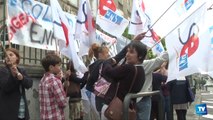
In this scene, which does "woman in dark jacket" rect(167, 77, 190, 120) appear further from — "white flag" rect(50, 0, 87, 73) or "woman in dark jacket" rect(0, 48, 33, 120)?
"woman in dark jacket" rect(0, 48, 33, 120)

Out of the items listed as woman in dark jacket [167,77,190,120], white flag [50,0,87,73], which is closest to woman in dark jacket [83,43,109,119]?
white flag [50,0,87,73]

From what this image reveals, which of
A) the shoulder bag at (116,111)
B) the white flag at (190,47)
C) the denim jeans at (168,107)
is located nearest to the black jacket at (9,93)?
the shoulder bag at (116,111)

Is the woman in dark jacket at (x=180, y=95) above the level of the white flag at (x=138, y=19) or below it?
below

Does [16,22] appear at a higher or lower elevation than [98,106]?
higher

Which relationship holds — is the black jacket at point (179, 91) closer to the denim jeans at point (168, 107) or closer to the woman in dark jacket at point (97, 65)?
the denim jeans at point (168, 107)

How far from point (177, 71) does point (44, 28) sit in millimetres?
2777

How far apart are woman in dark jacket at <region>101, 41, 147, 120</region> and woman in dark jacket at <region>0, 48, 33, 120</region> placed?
113 centimetres

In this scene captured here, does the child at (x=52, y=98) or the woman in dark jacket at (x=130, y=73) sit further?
the child at (x=52, y=98)

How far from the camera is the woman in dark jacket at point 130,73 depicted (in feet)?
13.7

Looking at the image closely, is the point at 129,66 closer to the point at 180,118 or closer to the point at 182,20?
the point at 182,20

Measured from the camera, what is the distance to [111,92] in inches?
171

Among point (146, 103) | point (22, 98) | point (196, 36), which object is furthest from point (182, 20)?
point (22, 98)

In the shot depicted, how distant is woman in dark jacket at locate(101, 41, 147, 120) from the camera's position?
4.19 m

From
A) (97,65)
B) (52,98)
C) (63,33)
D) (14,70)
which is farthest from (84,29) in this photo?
(14,70)
